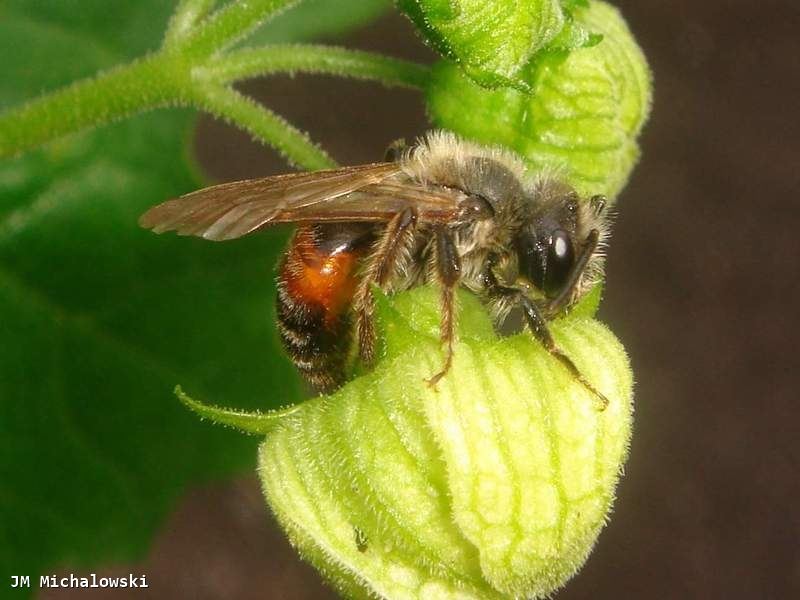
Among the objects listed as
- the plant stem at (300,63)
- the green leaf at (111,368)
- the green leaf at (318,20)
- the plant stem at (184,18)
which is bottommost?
the green leaf at (111,368)

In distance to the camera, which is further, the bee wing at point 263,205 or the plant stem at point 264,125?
the plant stem at point 264,125

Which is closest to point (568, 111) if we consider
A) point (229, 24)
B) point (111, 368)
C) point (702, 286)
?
point (229, 24)

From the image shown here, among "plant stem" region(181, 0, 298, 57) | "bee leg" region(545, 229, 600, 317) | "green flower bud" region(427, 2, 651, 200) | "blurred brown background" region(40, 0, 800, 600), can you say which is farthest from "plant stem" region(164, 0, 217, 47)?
"blurred brown background" region(40, 0, 800, 600)

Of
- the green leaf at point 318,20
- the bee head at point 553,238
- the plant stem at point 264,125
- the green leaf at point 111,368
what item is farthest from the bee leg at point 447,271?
the green leaf at point 318,20

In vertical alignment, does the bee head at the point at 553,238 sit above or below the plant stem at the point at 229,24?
below

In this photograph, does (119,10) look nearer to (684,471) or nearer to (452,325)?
(452,325)

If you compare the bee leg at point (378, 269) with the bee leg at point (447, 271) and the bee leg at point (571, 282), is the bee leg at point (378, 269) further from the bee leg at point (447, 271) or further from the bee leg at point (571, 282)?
the bee leg at point (571, 282)
